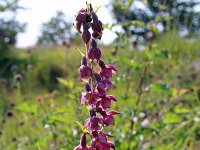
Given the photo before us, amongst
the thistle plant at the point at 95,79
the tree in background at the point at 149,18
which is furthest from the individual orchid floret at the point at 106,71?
the tree in background at the point at 149,18

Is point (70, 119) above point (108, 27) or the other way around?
the other way around

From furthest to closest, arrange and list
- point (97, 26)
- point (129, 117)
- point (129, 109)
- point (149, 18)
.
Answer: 1. point (149, 18)
2. point (129, 117)
3. point (129, 109)
4. point (97, 26)

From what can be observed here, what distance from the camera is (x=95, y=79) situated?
1.14 metres

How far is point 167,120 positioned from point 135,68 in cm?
38

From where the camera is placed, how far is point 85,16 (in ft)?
3.68

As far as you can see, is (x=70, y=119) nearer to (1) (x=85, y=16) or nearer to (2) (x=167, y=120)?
(2) (x=167, y=120)

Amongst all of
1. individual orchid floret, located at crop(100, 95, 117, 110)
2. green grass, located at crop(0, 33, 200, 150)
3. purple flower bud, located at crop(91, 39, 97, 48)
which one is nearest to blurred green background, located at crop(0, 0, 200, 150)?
green grass, located at crop(0, 33, 200, 150)

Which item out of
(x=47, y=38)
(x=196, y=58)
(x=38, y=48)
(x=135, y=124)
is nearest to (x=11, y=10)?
(x=38, y=48)

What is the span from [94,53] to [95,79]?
74mm

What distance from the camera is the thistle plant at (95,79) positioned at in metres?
1.11

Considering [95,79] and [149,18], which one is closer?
[95,79]

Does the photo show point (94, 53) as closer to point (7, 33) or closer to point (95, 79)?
point (95, 79)

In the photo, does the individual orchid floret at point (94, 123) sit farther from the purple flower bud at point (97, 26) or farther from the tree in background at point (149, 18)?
the tree in background at point (149, 18)

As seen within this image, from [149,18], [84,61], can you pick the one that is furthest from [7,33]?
[84,61]
